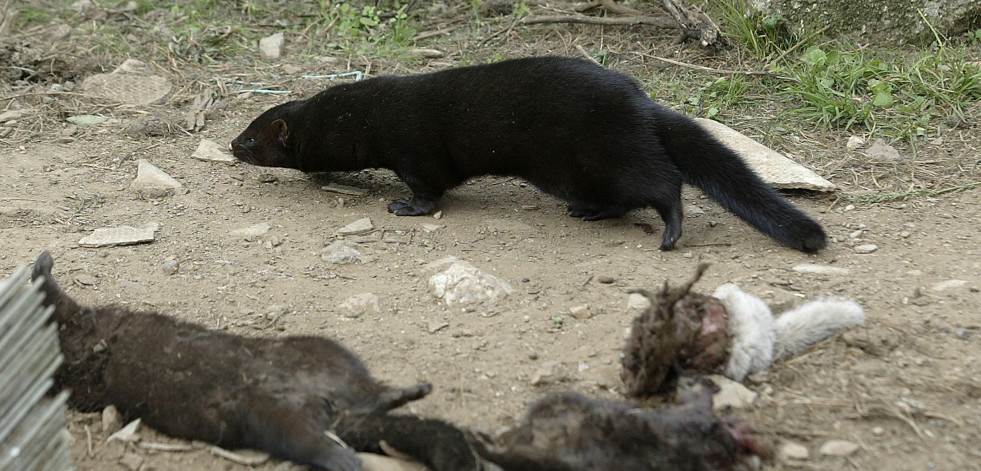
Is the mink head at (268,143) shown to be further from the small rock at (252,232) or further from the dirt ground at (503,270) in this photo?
the small rock at (252,232)

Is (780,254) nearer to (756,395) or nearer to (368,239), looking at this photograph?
(756,395)

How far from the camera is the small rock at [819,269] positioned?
3.97 m

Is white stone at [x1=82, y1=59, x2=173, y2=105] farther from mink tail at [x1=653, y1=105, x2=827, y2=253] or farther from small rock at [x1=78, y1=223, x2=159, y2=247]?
mink tail at [x1=653, y1=105, x2=827, y2=253]

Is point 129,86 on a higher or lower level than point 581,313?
lower

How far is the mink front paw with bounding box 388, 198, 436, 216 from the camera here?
5.10 m

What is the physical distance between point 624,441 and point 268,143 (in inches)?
145

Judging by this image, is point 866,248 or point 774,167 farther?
point 774,167

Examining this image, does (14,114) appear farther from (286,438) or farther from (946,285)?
(946,285)

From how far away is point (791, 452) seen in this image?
2.67 meters

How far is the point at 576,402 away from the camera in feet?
8.80

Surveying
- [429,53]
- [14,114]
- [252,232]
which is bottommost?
[14,114]

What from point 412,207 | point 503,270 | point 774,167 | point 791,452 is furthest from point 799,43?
point 791,452

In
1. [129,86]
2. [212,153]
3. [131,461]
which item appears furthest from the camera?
[129,86]

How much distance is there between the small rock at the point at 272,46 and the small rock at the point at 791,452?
555 centimetres
